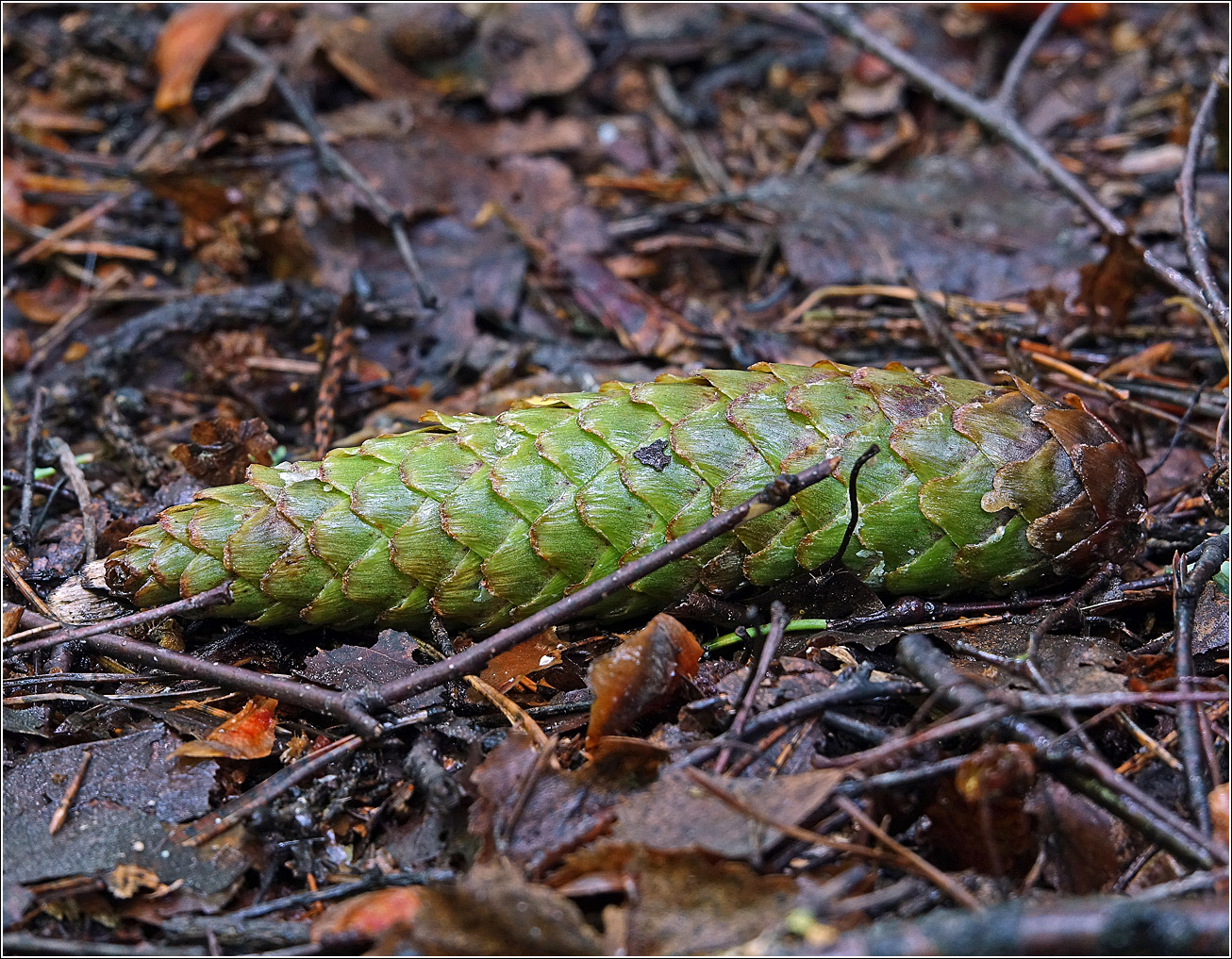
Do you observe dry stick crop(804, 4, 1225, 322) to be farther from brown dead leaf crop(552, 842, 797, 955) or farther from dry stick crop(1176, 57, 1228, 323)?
brown dead leaf crop(552, 842, 797, 955)

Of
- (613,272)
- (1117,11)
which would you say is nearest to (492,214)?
(613,272)

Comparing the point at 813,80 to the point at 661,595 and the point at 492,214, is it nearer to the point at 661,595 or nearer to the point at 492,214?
the point at 492,214

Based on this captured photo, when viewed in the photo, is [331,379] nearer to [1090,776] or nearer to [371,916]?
[371,916]

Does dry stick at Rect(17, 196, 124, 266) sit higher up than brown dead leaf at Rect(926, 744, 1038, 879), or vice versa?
dry stick at Rect(17, 196, 124, 266)

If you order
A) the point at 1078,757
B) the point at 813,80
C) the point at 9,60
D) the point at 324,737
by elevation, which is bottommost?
the point at 324,737

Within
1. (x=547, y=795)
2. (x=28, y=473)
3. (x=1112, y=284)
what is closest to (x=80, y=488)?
(x=28, y=473)

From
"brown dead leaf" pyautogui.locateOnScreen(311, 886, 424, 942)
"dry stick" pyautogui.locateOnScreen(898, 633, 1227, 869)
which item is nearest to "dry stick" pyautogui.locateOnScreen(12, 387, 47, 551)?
"brown dead leaf" pyautogui.locateOnScreen(311, 886, 424, 942)
